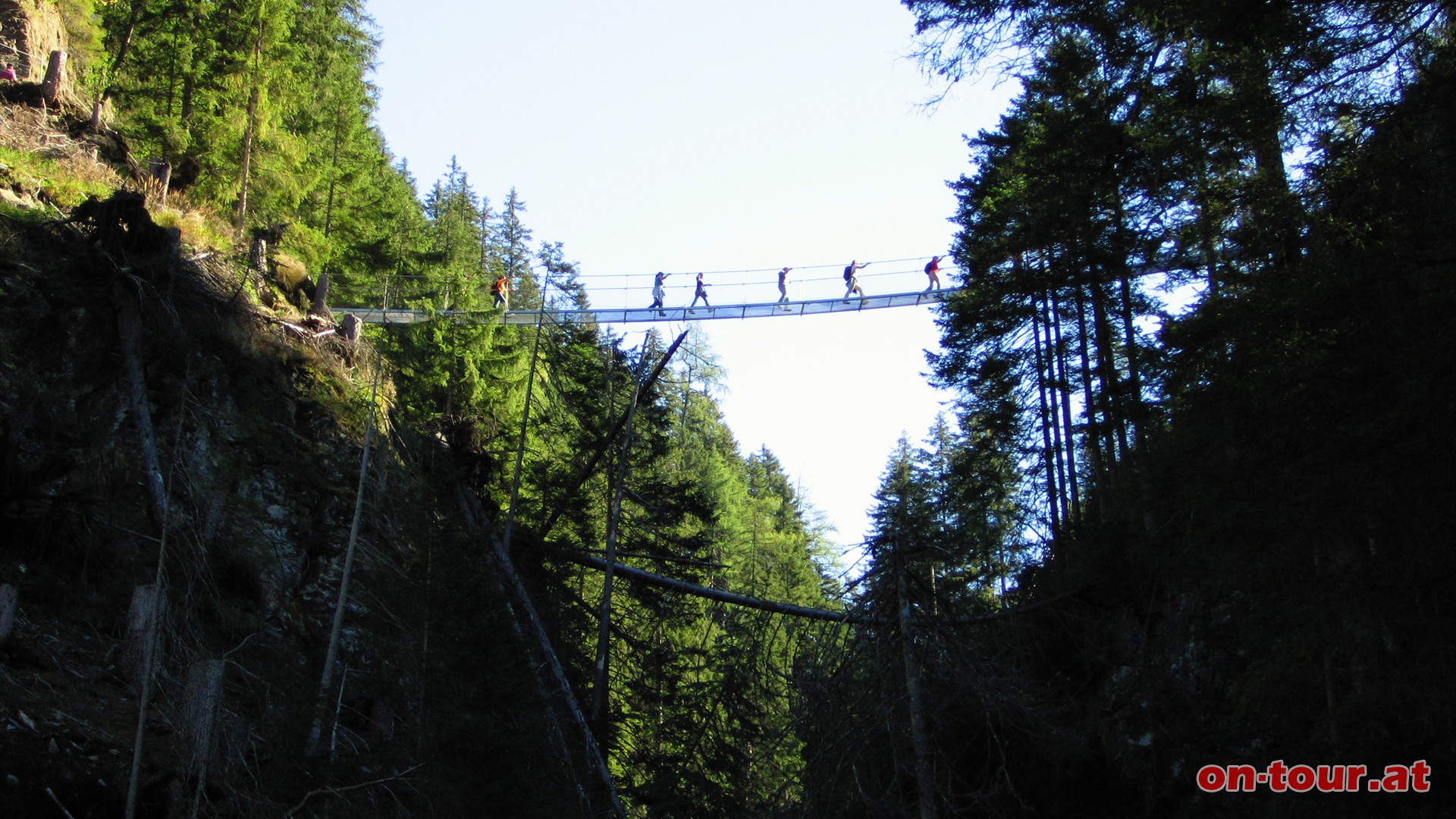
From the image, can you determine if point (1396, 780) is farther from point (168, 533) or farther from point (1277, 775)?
point (168, 533)

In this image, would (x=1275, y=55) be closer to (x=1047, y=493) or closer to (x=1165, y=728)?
(x=1165, y=728)

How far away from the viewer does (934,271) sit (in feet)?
70.3

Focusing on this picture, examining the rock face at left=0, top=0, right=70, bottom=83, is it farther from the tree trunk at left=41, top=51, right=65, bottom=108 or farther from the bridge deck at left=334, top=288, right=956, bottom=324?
the bridge deck at left=334, top=288, right=956, bottom=324

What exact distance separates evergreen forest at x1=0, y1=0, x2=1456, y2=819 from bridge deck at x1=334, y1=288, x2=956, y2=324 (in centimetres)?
391

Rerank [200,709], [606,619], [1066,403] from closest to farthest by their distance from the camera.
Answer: [200,709] → [606,619] → [1066,403]

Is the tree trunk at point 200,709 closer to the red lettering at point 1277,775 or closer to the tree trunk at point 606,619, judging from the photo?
the red lettering at point 1277,775

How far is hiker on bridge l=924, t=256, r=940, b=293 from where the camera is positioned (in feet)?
69.7

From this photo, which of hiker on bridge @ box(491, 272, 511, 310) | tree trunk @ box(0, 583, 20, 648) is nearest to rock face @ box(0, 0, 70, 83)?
hiker on bridge @ box(491, 272, 511, 310)

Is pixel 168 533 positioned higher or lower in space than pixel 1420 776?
higher

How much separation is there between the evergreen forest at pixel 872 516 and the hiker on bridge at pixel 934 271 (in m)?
3.18

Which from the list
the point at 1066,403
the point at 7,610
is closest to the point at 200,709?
the point at 7,610

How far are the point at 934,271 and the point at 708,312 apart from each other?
504cm

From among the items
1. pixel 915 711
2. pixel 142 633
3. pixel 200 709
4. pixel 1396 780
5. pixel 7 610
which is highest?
pixel 7 610

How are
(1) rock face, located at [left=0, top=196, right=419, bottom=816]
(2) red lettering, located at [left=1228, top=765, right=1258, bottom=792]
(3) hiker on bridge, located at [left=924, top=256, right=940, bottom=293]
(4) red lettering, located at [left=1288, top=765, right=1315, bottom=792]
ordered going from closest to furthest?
(1) rock face, located at [left=0, top=196, right=419, bottom=816] → (4) red lettering, located at [left=1288, top=765, right=1315, bottom=792] → (2) red lettering, located at [left=1228, top=765, right=1258, bottom=792] → (3) hiker on bridge, located at [left=924, top=256, right=940, bottom=293]
